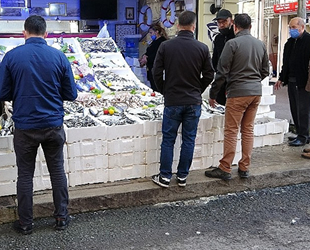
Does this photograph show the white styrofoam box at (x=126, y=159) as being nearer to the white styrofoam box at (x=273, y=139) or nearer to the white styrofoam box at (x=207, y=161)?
the white styrofoam box at (x=207, y=161)

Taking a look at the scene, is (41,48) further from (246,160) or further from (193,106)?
(246,160)

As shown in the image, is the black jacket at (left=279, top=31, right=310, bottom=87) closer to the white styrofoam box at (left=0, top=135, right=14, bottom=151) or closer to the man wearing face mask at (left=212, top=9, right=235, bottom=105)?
the man wearing face mask at (left=212, top=9, right=235, bottom=105)

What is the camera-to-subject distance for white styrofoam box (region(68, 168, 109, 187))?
528cm

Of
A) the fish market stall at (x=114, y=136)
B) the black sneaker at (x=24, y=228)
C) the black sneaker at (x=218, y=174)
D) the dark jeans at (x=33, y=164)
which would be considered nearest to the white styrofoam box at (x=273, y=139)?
the fish market stall at (x=114, y=136)

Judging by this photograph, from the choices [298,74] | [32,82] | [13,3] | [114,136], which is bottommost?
[114,136]

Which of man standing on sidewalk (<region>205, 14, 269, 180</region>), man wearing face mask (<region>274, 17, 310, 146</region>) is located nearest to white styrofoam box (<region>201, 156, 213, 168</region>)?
man standing on sidewalk (<region>205, 14, 269, 180</region>)

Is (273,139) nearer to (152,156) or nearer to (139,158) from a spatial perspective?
(152,156)

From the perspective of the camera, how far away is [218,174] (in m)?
5.69

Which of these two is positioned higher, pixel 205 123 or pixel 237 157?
pixel 205 123

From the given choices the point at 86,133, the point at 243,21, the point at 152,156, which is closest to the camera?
the point at 86,133

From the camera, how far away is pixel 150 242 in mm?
4363

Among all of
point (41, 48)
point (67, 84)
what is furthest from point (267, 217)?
point (41, 48)

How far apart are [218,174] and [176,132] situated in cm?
85

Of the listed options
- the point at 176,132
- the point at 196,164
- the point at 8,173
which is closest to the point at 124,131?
the point at 176,132
